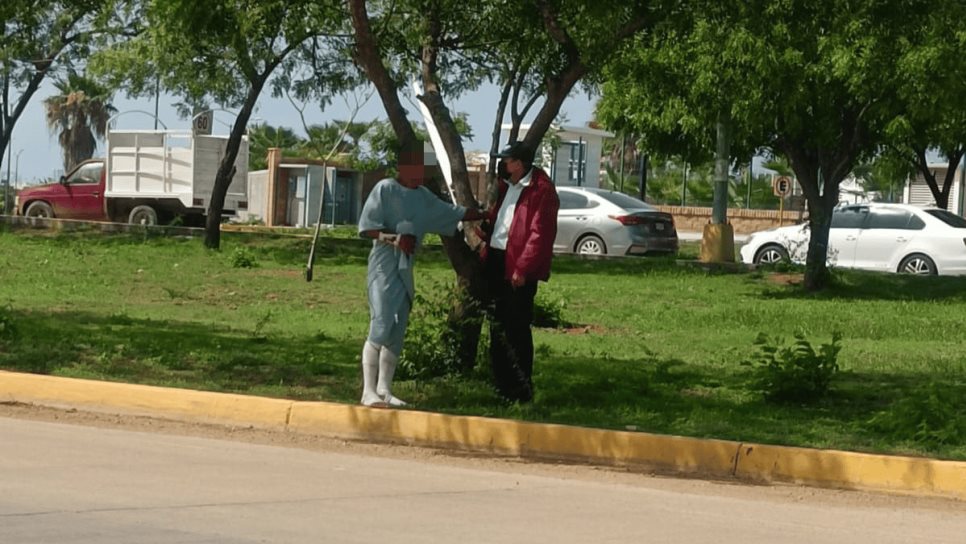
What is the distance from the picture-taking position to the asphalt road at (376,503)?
702 centimetres

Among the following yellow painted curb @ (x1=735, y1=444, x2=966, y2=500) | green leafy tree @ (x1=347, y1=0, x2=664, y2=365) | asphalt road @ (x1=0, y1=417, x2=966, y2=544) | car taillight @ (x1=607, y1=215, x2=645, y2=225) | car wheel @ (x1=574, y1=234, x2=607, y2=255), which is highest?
green leafy tree @ (x1=347, y1=0, x2=664, y2=365)

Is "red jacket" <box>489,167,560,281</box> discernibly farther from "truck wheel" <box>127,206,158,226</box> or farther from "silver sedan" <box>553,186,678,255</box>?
"truck wheel" <box>127,206,158,226</box>

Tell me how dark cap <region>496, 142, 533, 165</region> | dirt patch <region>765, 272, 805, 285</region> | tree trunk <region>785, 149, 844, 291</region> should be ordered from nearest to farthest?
1. dark cap <region>496, 142, 533, 165</region>
2. tree trunk <region>785, 149, 844, 291</region>
3. dirt patch <region>765, 272, 805, 285</region>

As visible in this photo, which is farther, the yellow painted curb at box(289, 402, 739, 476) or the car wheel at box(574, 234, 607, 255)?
the car wheel at box(574, 234, 607, 255)

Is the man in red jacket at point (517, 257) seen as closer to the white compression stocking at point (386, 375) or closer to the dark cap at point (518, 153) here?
the dark cap at point (518, 153)

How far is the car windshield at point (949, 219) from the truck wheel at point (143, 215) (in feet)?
53.9

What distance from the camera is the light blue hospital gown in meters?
10.3

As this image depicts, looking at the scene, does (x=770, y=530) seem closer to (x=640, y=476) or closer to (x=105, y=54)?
(x=640, y=476)

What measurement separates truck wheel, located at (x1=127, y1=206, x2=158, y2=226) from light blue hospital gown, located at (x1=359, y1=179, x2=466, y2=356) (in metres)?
24.2

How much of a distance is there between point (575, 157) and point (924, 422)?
41915mm

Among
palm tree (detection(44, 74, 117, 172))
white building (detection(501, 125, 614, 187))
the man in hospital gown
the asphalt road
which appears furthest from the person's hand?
palm tree (detection(44, 74, 117, 172))

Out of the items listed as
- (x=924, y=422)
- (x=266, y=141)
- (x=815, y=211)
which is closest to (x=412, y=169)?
(x=924, y=422)

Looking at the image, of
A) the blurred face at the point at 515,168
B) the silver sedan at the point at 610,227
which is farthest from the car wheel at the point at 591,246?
the blurred face at the point at 515,168

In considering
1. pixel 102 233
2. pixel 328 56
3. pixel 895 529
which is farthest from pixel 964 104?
pixel 102 233
